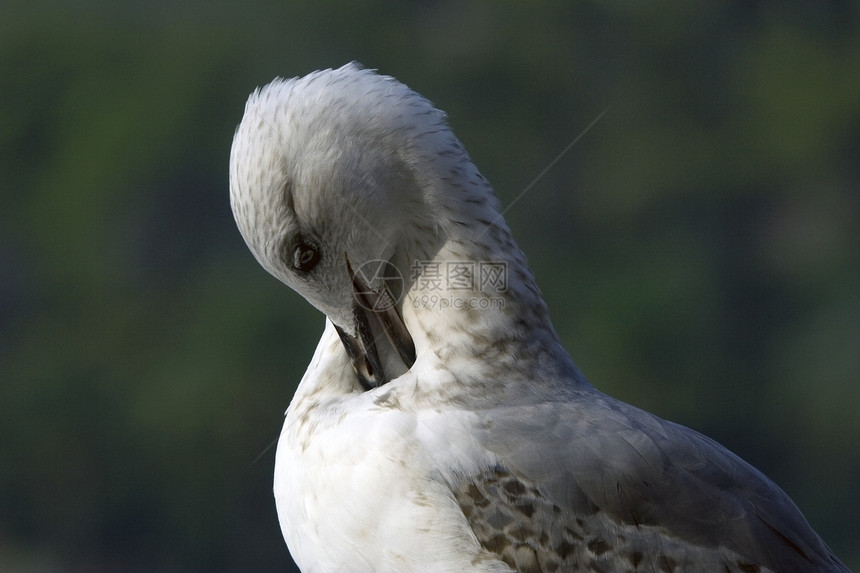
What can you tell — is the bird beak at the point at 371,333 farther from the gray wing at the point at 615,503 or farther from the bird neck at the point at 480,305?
the gray wing at the point at 615,503

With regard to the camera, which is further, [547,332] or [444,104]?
[444,104]

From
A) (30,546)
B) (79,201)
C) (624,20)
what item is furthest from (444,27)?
(30,546)

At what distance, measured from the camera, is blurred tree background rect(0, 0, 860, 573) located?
197 inches

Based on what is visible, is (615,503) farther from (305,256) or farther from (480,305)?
(305,256)

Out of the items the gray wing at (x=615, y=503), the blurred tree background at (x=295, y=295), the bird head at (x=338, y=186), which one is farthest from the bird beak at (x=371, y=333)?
the blurred tree background at (x=295, y=295)

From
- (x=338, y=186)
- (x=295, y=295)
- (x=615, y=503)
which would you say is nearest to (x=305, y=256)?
(x=338, y=186)

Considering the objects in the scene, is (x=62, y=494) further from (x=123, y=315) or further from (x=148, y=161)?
(x=148, y=161)

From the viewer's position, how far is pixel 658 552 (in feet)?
2.64

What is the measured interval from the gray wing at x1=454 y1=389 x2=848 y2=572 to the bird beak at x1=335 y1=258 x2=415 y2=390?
0.48 ft

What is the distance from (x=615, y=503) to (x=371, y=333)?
29 centimetres

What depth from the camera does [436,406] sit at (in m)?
0.86

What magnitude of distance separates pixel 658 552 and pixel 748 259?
463 cm

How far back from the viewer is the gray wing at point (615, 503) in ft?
2.63

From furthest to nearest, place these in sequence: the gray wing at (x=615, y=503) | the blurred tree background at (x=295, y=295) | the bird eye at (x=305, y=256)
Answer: the blurred tree background at (x=295, y=295) < the bird eye at (x=305, y=256) < the gray wing at (x=615, y=503)
